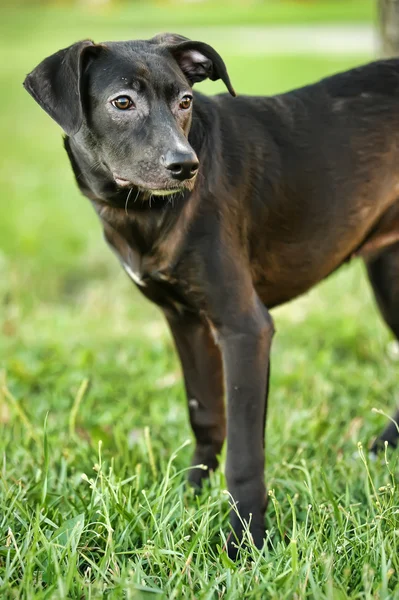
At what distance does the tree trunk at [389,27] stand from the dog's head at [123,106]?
8.18ft

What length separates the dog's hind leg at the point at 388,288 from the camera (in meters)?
3.40

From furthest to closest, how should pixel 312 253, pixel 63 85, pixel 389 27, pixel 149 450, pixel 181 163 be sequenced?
pixel 389 27, pixel 312 253, pixel 149 450, pixel 63 85, pixel 181 163

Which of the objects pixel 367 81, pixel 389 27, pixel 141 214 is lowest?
pixel 141 214

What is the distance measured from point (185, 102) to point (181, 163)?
337 mm

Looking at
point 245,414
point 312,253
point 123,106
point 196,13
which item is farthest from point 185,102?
point 196,13

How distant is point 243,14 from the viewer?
15961 mm

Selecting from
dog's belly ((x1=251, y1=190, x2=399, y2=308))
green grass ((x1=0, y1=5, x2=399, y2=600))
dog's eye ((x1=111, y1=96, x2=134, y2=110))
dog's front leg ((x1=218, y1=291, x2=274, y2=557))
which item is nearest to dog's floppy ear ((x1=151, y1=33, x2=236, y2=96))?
dog's eye ((x1=111, y1=96, x2=134, y2=110))

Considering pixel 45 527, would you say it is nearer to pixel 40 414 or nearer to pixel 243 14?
pixel 40 414

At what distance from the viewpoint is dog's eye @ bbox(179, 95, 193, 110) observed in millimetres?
2556

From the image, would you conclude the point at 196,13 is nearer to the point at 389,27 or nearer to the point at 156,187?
the point at 389,27

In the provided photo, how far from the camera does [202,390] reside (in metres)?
3.13

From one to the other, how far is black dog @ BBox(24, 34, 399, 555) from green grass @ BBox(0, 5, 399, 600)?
272 millimetres

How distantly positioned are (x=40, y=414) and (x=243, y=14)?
13958 mm

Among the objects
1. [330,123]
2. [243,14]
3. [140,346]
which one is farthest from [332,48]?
[330,123]
